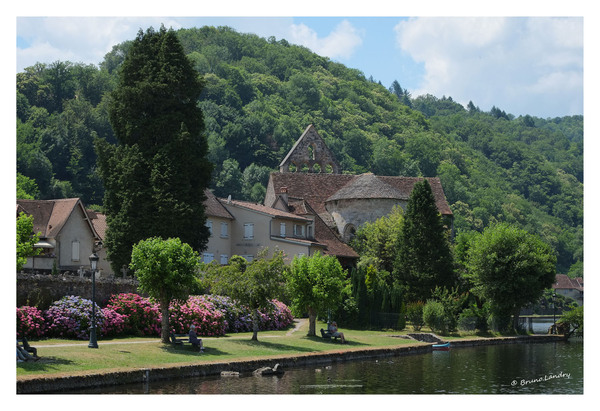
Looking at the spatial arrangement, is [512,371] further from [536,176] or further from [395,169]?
[536,176]

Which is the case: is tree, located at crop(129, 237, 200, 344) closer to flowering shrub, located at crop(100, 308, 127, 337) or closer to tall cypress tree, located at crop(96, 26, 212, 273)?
flowering shrub, located at crop(100, 308, 127, 337)

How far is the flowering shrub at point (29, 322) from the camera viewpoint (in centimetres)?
3581

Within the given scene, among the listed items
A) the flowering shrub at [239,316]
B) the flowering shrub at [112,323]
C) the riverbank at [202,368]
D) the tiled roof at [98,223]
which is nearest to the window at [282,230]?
the tiled roof at [98,223]

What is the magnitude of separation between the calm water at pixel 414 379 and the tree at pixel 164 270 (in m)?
6.77

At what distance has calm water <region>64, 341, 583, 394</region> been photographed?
29672 mm

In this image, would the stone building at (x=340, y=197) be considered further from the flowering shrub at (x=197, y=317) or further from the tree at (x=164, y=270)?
the tree at (x=164, y=270)

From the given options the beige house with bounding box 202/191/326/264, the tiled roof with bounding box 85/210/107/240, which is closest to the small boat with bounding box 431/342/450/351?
the beige house with bounding box 202/191/326/264

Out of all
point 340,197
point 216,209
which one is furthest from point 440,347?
point 340,197

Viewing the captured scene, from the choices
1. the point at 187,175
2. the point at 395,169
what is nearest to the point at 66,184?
Result: the point at 187,175

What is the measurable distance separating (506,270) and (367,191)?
20.9 m

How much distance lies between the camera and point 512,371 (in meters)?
37.7

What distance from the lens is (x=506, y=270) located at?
63031 mm

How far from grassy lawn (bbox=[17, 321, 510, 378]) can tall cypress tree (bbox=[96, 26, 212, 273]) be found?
10850 millimetres
